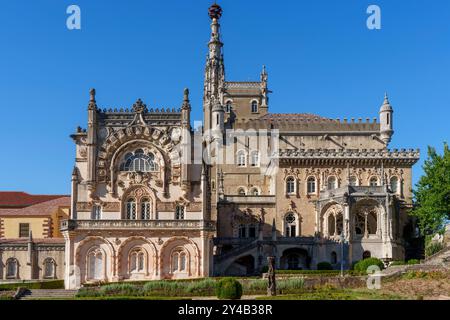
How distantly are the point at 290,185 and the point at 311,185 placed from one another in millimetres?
2330

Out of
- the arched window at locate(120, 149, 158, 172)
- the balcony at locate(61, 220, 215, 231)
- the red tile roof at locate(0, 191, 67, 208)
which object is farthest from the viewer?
the red tile roof at locate(0, 191, 67, 208)

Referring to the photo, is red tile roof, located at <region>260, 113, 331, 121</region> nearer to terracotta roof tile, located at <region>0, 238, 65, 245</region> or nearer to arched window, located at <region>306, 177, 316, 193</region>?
arched window, located at <region>306, 177, 316, 193</region>

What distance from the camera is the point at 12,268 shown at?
2817 inches

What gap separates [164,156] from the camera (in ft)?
217

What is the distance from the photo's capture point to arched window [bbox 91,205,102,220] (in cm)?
6607

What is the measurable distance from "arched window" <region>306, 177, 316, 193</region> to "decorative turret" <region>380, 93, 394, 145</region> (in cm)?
1103

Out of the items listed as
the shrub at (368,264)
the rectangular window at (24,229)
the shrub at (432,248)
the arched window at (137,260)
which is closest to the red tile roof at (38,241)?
the rectangular window at (24,229)

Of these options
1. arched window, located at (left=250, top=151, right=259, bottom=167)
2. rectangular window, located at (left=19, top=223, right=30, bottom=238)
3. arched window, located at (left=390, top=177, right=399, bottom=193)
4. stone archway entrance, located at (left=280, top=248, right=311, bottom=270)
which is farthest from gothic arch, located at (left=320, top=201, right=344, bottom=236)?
rectangular window, located at (left=19, top=223, right=30, bottom=238)

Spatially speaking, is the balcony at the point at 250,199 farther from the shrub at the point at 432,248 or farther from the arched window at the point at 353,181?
the shrub at the point at 432,248

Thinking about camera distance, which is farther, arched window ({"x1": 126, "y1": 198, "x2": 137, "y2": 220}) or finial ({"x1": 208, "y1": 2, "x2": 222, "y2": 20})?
finial ({"x1": 208, "y1": 2, "x2": 222, "y2": 20})

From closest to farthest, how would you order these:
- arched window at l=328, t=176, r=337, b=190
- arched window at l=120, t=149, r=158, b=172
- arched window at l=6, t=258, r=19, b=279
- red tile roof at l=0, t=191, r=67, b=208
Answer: arched window at l=120, t=149, r=158, b=172, arched window at l=6, t=258, r=19, b=279, arched window at l=328, t=176, r=337, b=190, red tile roof at l=0, t=191, r=67, b=208
